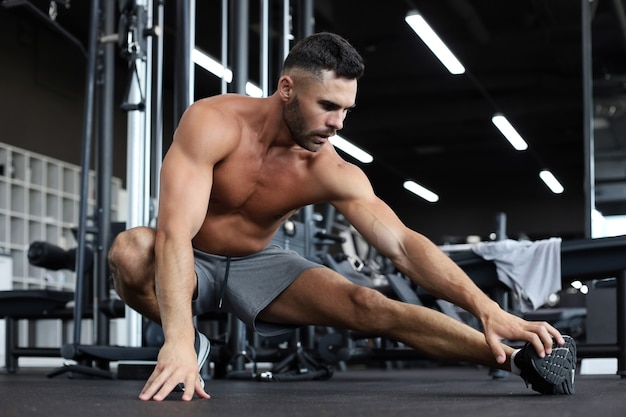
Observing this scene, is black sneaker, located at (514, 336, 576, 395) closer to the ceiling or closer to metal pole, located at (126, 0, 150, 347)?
metal pole, located at (126, 0, 150, 347)

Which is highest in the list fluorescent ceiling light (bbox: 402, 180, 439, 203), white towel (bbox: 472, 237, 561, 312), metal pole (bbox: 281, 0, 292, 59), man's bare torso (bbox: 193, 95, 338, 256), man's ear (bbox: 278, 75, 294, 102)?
fluorescent ceiling light (bbox: 402, 180, 439, 203)

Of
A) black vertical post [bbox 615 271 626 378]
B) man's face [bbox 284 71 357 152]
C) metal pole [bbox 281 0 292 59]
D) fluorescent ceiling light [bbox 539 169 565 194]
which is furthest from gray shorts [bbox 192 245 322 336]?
fluorescent ceiling light [bbox 539 169 565 194]

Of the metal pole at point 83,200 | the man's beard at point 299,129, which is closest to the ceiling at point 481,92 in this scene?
the metal pole at point 83,200

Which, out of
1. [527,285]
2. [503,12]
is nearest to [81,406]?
[527,285]

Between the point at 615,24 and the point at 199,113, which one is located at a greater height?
the point at 615,24

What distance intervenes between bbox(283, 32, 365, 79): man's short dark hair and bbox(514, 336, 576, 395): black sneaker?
77cm

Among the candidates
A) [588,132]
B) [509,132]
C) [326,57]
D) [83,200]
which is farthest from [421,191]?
[326,57]

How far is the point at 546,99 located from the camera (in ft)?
37.5

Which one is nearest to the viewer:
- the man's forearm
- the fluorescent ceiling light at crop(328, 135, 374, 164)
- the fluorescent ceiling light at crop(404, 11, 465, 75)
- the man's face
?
the man's forearm

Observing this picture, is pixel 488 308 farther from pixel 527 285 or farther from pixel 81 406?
pixel 527 285

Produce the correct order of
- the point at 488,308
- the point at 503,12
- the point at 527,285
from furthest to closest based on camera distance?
1. the point at 503,12
2. the point at 527,285
3. the point at 488,308

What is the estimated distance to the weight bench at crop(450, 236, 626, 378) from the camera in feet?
12.0

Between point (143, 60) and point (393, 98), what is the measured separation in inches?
305

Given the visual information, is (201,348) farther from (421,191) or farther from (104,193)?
(421,191)
